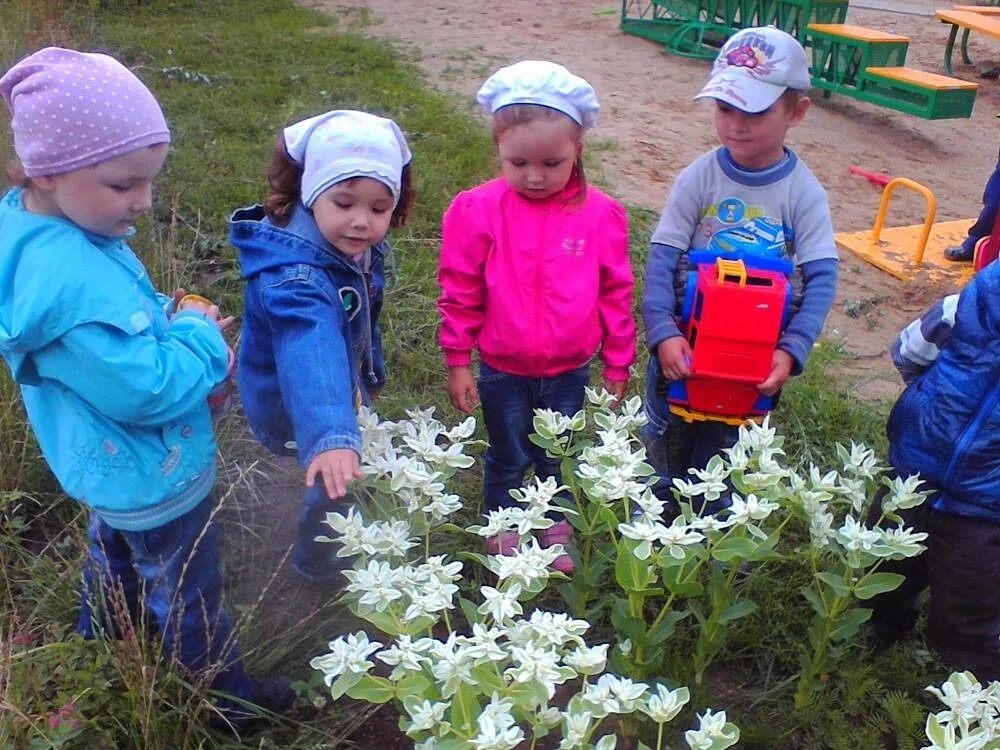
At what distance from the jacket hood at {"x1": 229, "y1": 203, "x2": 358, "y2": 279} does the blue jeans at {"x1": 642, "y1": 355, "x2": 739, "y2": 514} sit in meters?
1.09

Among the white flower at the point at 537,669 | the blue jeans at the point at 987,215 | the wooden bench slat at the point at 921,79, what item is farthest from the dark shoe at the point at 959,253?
the white flower at the point at 537,669

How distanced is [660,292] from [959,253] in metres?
3.36

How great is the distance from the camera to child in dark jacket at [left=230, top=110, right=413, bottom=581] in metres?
1.89

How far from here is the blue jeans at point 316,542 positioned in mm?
2492

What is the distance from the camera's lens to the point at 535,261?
95.6 inches

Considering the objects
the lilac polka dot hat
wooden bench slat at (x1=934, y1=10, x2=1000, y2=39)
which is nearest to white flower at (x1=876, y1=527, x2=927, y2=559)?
the lilac polka dot hat

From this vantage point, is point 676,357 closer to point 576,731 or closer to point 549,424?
point 549,424

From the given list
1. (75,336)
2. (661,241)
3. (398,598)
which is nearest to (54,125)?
(75,336)

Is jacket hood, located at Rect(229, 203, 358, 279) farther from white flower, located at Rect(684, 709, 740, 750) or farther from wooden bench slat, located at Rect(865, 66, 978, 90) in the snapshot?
wooden bench slat, located at Rect(865, 66, 978, 90)

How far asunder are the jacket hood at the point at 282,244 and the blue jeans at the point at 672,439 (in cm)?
109

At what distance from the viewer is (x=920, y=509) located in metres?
2.29

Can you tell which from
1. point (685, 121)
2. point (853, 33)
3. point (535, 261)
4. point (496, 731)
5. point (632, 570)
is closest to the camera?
point (496, 731)

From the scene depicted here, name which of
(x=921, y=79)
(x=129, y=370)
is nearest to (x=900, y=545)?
(x=129, y=370)

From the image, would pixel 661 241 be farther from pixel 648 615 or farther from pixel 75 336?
pixel 75 336
